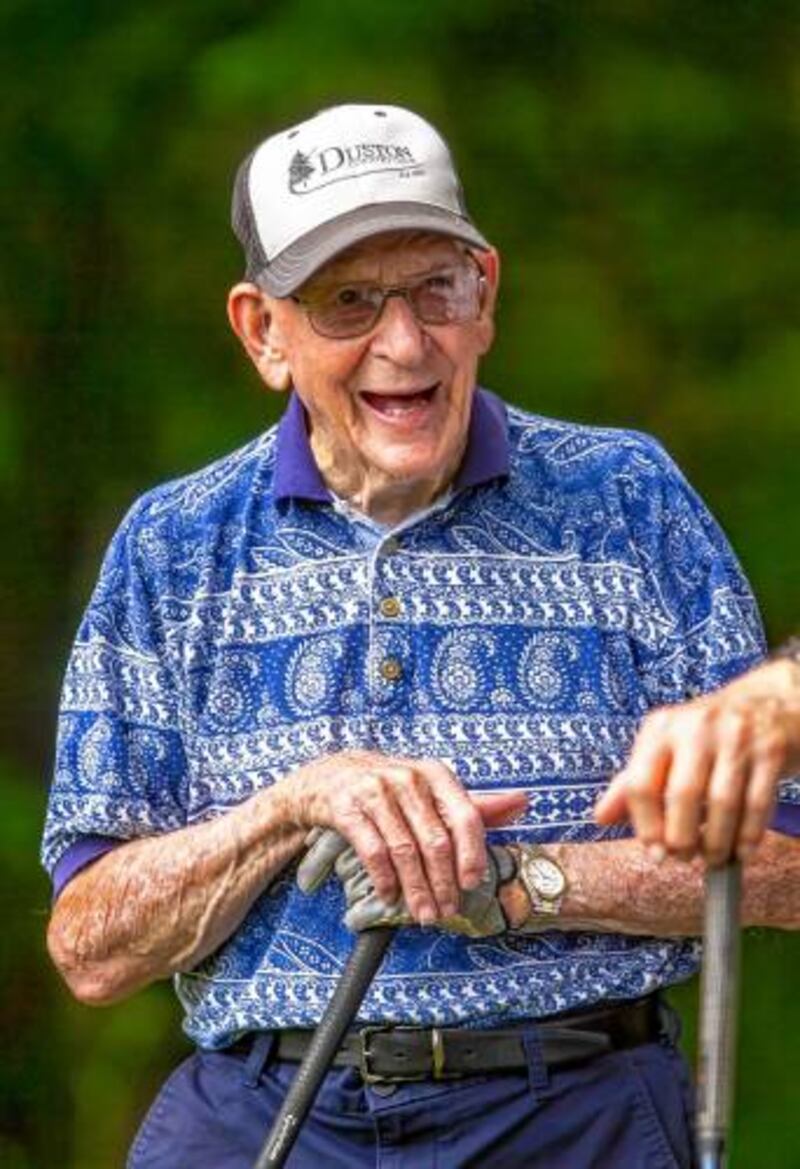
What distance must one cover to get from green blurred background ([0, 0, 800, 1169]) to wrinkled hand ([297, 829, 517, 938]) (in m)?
1.84

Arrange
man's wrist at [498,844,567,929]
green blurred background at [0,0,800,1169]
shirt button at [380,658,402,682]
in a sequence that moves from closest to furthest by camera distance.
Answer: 1. man's wrist at [498,844,567,929]
2. shirt button at [380,658,402,682]
3. green blurred background at [0,0,800,1169]

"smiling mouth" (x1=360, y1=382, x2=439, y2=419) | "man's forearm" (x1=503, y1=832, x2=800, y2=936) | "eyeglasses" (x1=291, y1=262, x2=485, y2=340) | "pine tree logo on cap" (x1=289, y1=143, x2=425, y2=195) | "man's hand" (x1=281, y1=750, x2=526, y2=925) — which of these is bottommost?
"man's forearm" (x1=503, y1=832, x2=800, y2=936)

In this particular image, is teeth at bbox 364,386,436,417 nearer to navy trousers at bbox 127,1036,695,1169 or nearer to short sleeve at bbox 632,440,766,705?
short sleeve at bbox 632,440,766,705

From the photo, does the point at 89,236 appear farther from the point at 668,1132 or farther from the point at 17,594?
the point at 668,1132

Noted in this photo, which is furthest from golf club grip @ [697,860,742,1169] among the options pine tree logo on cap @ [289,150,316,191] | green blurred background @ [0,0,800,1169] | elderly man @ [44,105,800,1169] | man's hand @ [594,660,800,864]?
green blurred background @ [0,0,800,1169]

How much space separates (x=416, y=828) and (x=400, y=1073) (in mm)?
360

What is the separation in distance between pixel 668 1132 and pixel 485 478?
2.35 ft

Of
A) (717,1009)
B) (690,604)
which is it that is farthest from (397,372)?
(717,1009)

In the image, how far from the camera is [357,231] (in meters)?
3.83

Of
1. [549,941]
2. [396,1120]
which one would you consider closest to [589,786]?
[549,941]

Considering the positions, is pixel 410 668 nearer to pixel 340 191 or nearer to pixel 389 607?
pixel 389 607

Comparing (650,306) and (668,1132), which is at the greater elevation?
(650,306)

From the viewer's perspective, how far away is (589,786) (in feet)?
12.5

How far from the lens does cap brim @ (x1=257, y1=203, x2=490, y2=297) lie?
383 cm
